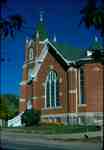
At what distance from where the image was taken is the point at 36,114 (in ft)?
177

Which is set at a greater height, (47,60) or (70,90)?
(47,60)

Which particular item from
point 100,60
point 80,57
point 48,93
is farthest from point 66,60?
point 100,60

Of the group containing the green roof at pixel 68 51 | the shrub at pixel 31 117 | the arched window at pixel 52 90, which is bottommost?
the shrub at pixel 31 117

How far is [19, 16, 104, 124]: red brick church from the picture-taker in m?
49.5

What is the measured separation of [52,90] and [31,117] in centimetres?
439

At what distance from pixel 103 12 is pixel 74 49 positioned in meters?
50.8

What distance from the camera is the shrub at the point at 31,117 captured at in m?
53.1

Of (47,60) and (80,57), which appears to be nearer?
(80,57)

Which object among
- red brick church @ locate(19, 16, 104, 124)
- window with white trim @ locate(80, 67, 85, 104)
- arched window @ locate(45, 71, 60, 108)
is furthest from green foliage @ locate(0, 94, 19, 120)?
window with white trim @ locate(80, 67, 85, 104)

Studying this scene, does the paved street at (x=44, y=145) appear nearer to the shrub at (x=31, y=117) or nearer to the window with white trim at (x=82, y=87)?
the window with white trim at (x=82, y=87)

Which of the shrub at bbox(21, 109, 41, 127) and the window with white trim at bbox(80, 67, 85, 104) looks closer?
the window with white trim at bbox(80, 67, 85, 104)

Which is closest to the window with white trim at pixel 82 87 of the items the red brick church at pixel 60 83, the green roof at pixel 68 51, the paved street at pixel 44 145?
the red brick church at pixel 60 83

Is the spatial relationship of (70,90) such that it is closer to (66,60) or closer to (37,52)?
(66,60)

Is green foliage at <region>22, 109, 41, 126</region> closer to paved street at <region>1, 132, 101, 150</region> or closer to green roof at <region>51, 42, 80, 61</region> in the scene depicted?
green roof at <region>51, 42, 80, 61</region>
